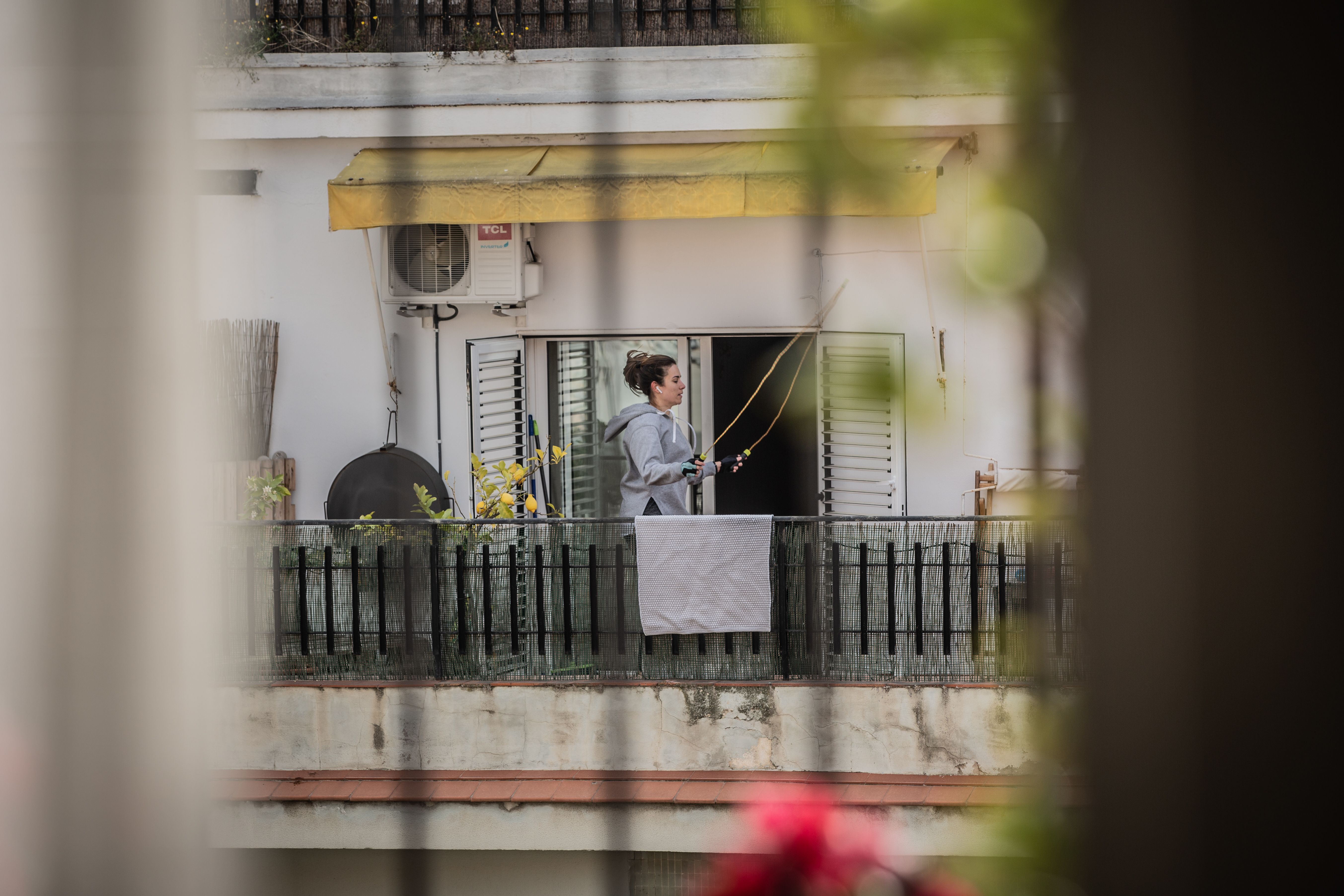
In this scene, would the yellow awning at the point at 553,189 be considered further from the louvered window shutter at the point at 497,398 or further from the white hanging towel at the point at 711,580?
the white hanging towel at the point at 711,580

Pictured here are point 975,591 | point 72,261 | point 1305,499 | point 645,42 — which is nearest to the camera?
point 1305,499

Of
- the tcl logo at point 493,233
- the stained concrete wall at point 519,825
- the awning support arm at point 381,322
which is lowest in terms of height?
the stained concrete wall at point 519,825

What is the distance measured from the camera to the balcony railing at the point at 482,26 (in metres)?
4.57

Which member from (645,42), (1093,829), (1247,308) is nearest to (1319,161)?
(1247,308)

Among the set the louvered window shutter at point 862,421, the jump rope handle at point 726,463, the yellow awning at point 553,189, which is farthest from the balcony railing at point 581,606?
the yellow awning at point 553,189

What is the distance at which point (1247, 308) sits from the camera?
1.21 ft

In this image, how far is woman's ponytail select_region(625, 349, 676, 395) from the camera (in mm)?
3496

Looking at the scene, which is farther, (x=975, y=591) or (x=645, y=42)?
(x=645, y=42)

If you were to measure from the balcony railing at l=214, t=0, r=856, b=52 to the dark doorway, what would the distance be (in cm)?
148

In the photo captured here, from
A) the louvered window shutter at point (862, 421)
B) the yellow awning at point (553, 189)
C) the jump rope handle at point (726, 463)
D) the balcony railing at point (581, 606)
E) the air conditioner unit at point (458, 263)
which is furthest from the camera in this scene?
the air conditioner unit at point (458, 263)

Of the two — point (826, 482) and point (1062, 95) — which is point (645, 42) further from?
point (1062, 95)

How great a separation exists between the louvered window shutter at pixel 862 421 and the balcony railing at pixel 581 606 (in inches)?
19.8

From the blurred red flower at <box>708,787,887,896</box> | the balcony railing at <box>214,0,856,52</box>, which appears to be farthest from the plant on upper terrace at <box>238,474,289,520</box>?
the blurred red flower at <box>708,787,887,896</box>

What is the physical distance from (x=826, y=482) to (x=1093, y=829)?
5000 mm
